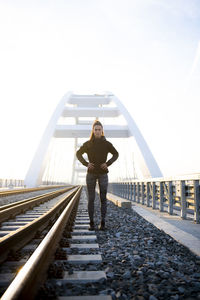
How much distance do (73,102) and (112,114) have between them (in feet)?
16.7

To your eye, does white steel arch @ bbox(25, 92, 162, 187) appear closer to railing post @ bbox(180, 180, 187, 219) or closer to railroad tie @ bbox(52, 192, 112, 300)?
railing post @ bbox(180, 180, 187, 219)

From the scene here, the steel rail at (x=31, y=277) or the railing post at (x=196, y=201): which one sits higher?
the railing post at (x=196, y=201)

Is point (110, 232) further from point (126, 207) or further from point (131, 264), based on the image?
point (126, 207)

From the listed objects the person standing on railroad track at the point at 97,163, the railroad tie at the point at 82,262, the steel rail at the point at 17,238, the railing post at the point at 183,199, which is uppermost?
the person standing on railroad track at the point at 97,163

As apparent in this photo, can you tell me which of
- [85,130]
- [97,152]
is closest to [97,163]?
[97,152]

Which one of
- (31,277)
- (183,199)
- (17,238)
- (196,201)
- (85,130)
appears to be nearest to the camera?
(31,277)

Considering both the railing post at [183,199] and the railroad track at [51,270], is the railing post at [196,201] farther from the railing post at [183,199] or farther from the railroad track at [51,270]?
the railroad track at [51,270]

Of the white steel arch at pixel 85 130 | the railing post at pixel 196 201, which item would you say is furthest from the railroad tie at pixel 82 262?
the white steel arch at pixel 85 130

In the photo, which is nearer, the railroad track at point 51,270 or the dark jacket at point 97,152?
the railroad track at point 51,270

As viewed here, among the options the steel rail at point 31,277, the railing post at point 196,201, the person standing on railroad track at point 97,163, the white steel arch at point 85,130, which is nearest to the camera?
the steel rail at point 31,277

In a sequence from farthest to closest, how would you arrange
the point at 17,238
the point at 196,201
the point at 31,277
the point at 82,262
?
the point at 196,201
the point at 17,238
the point at 82,262
the point at 31,277

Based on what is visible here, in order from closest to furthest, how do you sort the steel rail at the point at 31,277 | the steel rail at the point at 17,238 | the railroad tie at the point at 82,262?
the steel rail at the point at 31,277
the railroad tie at the point at 82,262
the steel rail at the point at 17,238

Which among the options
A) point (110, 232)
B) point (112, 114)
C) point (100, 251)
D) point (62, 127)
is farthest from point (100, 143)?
point (112, 114)

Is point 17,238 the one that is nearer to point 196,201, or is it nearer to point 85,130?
point 196,201
